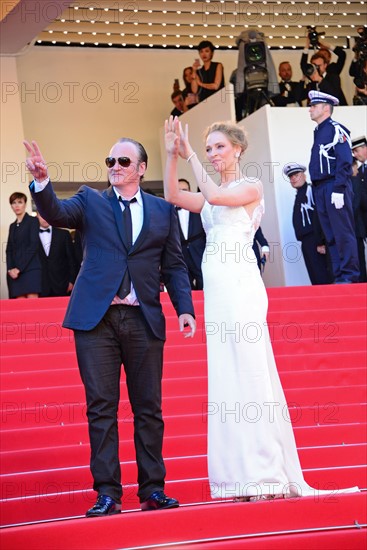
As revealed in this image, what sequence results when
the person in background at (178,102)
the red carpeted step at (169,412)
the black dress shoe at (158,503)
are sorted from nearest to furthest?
the black dress shoe at (158,503)
the red carpeted step at (169,412)
the person in background at (178,102)

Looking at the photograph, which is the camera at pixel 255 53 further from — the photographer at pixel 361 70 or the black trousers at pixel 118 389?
the black trousers at pixel 118 389

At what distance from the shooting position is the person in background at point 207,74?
562 inches

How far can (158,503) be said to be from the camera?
461cm

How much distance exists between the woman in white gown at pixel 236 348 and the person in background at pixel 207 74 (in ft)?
30.8

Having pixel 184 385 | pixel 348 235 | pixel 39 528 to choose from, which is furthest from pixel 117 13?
pixel 39 528

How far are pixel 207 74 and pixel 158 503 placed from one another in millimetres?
10478

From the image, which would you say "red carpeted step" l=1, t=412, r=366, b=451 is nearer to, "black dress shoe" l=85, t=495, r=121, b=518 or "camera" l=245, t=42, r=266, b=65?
"black dress shoe" l=85, t=495, r=121, b=518

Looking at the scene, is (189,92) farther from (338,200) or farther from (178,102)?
(338,200)

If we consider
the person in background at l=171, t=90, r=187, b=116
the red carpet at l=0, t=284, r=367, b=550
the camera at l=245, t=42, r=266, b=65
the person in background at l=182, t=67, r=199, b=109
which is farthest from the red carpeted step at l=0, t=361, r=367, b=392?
the person in background at l=171, t=90, r=187, b=116

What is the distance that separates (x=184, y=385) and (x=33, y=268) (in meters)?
A: 4.12

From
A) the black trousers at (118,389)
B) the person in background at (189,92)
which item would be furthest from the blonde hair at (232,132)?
the person in background at (189,92)

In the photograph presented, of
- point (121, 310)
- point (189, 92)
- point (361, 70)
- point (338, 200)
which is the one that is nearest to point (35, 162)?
point (121, 310)

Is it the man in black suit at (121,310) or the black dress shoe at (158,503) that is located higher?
the man in black suit at (121,310)

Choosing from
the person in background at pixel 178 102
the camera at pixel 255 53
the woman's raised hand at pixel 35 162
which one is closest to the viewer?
the woman's raised hand at pixel 35 162
